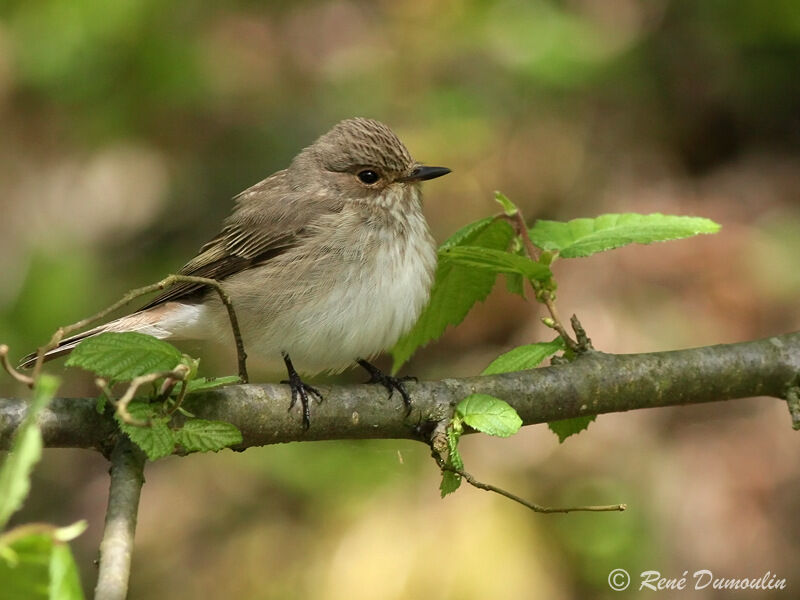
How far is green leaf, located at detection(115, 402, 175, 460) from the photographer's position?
1.97 m

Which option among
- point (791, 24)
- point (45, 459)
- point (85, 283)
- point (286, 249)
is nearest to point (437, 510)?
point (286, 249)

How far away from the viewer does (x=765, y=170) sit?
6762 millimetres

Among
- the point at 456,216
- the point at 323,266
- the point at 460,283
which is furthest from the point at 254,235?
the point at 456,216

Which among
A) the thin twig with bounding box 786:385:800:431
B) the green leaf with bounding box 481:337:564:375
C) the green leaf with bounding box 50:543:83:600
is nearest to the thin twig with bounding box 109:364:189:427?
the green leaf with bounding box 50:543:83:600

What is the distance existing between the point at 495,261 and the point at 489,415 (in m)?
0.40

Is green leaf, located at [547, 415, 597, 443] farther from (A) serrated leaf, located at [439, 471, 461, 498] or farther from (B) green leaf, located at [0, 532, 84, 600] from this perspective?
(B) green leaf, located at [0, 532, 84, 600]

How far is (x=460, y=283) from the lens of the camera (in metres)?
2.86

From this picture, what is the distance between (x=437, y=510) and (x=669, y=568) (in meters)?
1.22

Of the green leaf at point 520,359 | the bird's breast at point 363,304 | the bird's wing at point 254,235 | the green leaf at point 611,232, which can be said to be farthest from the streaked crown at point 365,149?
the green leaf at point 520,359

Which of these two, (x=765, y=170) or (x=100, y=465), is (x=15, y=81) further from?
(x=765, y=170)

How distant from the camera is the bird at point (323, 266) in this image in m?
3.44

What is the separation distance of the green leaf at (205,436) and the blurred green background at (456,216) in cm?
293

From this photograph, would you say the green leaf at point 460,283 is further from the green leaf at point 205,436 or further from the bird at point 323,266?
the green leaf at point 205,436

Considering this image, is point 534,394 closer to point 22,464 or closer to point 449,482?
point 449,482
